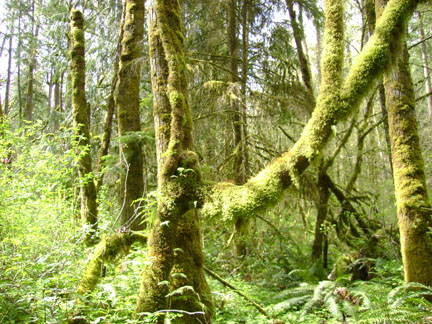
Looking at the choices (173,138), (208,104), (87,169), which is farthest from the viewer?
(208,104)

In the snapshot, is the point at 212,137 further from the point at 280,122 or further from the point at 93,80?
the point at 93,80

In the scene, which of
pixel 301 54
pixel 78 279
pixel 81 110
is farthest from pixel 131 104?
pixel 301 54

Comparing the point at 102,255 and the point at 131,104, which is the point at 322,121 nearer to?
the point at 102,255

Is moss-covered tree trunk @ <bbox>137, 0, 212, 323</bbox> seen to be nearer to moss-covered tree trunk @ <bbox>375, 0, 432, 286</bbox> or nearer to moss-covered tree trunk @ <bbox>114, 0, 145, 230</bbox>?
moss-covered tree trunk @ <bbox>114, 0, 145, 230</bbox>

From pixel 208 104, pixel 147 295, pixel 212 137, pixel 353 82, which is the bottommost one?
pixel 147 295

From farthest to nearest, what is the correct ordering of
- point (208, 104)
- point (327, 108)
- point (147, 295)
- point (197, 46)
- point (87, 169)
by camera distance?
point (197, 46)
point (208, 104)
point (87, 169)
point (147, 295)
point (327, 108)

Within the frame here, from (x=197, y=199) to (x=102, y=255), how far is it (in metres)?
1.35

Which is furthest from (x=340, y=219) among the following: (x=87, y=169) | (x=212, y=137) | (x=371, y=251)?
(x=87, y=169)

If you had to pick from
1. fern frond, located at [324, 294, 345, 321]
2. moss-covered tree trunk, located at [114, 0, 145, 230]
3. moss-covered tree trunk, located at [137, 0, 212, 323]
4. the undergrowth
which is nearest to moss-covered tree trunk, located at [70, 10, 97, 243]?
the undergrowth

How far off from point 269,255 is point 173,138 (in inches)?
216

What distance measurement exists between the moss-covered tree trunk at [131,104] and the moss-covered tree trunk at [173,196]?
2212 millimetres

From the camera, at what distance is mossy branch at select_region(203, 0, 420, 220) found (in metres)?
3.17

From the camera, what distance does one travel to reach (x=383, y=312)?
3.64m

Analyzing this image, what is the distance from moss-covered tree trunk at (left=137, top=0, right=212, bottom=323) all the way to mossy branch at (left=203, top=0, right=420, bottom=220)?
0.36 metres
